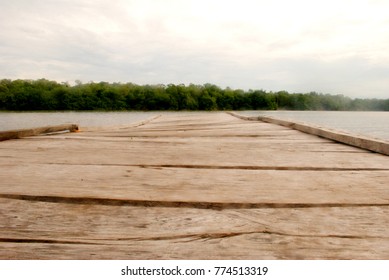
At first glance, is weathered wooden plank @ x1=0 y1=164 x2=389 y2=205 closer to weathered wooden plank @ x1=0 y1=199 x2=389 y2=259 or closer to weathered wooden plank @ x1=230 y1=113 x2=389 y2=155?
weathered wooden plank @ x1=0 y1=199 x2=389 y2=259

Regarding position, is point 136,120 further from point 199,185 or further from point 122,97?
point 122,97

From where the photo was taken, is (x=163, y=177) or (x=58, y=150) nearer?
(x=163, y=177)

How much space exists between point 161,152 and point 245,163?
486mm

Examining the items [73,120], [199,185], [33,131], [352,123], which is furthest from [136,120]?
[352,123]

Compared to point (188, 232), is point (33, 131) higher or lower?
higher

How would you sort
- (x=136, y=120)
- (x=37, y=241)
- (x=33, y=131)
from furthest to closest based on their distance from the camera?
1. (x=136, y=120)
2. (x=33, y=131)
3. (x=37, y=241)

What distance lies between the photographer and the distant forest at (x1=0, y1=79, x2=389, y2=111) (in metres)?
38.3

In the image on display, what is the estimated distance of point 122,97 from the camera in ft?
135

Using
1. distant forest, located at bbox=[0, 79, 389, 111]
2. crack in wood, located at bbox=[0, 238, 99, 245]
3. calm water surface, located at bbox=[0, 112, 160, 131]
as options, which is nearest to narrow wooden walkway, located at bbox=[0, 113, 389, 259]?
crack in wood, located at bbox=[0, 238, 99, 245]

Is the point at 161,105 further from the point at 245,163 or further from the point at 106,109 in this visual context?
the point at 245,163

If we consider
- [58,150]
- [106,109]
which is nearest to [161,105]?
[106,109]

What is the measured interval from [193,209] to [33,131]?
6.51 feet

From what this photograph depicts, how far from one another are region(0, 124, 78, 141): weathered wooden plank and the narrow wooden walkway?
802mm

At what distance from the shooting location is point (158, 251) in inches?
23.9
